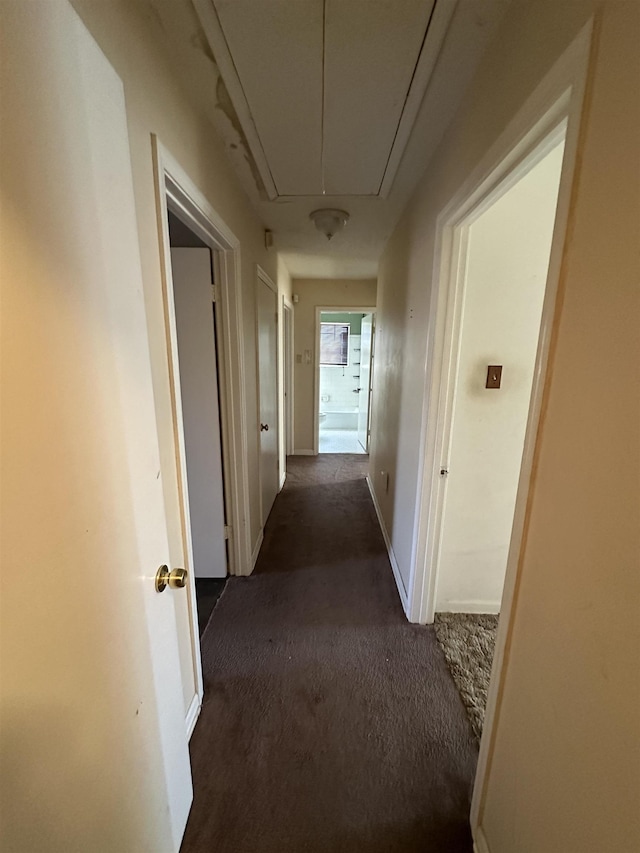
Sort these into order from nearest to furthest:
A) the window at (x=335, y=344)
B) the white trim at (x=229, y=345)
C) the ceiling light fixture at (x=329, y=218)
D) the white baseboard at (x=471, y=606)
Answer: the white trim at (x=229, y=345) → the white baseboard at (x=471, y=606) → the ceiling light fixture at (x=329, y=218) → the window at (x=335, y=344)

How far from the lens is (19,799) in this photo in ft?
1.56

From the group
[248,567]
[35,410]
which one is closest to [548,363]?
[35,410]

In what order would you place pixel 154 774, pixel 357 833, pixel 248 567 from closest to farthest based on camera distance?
pixel 154 774
pixel 357 833
pixel 248 567

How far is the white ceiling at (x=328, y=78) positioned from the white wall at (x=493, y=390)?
486mm

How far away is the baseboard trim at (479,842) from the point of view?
3.39 ft

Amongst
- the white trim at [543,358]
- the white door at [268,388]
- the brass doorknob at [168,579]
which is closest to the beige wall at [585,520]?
the white trim at [543,358]

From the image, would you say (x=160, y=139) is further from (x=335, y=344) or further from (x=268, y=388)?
(x=335, y=344)

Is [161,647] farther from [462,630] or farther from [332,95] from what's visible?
[332,95]

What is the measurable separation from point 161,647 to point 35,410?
73 cm

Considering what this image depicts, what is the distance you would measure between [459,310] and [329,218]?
1.24 meters

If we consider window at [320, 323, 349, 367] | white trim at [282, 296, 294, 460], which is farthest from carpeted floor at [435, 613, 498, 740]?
window at [320, 323, 349, 367]

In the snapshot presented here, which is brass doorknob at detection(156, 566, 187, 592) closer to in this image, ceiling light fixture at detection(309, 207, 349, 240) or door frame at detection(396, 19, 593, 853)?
door frame at detection(396, 19, 593, 853)

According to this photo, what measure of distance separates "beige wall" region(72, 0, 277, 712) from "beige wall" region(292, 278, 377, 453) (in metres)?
3.09

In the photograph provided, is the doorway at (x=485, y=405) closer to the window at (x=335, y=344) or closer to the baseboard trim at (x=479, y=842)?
the baseboard trim at (x=479, y=842)
